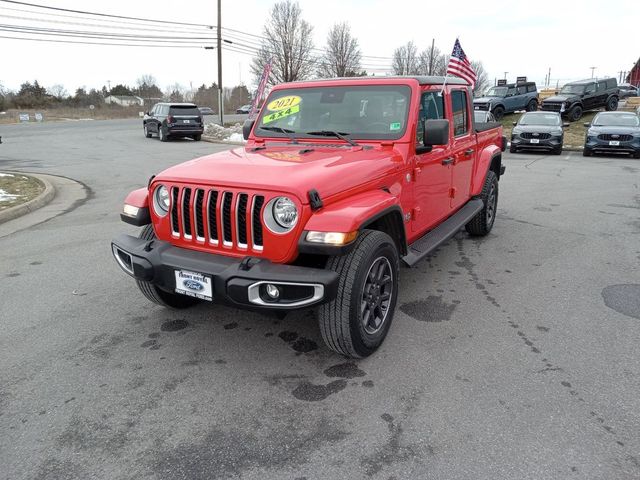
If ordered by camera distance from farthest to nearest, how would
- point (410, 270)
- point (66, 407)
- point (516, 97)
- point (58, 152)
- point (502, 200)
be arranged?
point (516, 97) → point (58, 152) → point (502, 200) → point (410, 270) → point (66, 407)

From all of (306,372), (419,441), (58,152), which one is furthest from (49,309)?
(58,152)

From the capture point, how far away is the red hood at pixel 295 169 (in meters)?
3.04

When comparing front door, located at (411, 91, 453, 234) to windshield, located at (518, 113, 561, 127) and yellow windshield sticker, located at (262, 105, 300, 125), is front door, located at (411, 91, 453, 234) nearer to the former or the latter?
yellow windshield sticker, located at (262, 105, 300, 125)

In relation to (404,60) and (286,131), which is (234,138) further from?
(404,60)

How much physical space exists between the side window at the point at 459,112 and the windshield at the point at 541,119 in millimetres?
13354

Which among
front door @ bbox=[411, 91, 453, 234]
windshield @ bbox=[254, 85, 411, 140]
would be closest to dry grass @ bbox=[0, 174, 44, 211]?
windshield @ bbox=[254, 85, 411, 140]

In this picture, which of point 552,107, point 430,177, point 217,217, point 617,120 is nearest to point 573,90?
point 552,107

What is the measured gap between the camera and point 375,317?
11.5ft

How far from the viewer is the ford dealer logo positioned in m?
3.06

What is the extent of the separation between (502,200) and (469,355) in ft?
20.3

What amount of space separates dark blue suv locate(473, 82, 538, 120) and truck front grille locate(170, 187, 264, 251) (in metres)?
24.7

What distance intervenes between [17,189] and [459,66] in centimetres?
827

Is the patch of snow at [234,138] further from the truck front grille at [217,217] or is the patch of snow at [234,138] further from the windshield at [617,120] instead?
the truck front grille at [217,217]

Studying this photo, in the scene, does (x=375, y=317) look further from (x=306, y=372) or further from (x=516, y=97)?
(x=516, y=97)
